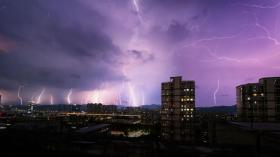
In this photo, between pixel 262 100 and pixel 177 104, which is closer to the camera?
pixel 262 100

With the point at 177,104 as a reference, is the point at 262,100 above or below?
above

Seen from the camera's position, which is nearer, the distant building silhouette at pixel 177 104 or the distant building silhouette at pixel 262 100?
the distant building silhouette at pixel 262 100

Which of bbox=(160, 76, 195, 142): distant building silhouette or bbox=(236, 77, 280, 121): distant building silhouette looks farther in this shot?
bbox=(160, 76, 195, 142): distant building silhouette

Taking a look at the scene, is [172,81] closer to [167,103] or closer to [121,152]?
A: [167,103]

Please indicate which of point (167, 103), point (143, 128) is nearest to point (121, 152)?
point (167, 103)
